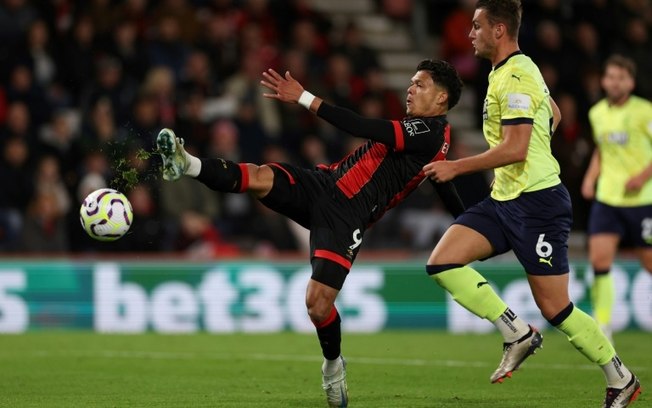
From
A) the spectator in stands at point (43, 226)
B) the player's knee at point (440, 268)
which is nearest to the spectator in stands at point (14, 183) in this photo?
the spectator in stands at point (43, 226)

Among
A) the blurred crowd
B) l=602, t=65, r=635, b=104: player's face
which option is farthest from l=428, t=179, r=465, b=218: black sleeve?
the blurred crowd

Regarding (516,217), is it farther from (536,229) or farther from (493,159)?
(493,159)

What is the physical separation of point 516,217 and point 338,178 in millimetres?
1222

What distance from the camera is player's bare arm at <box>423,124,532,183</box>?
7035 mm

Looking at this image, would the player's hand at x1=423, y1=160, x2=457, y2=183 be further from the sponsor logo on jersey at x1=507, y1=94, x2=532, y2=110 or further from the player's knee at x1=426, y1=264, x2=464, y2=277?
the player's knee at x1=426, y1=264, x2=464, y2=277

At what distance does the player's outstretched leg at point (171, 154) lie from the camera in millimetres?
7246

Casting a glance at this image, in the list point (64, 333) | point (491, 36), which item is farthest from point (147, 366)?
point (491, 36)

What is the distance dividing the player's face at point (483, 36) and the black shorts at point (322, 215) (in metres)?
1.28

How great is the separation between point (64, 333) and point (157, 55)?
422 cm

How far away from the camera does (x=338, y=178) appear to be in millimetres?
7914

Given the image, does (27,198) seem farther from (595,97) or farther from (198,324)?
(595,97)

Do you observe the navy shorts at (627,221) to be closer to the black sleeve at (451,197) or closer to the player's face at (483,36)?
the black sleeve at (451,197)

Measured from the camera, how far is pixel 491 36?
7.41 meters

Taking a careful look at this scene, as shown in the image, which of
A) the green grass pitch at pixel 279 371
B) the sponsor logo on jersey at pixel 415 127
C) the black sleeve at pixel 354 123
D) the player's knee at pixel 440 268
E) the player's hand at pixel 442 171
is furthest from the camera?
the green grass pitch at pixel 279 371
